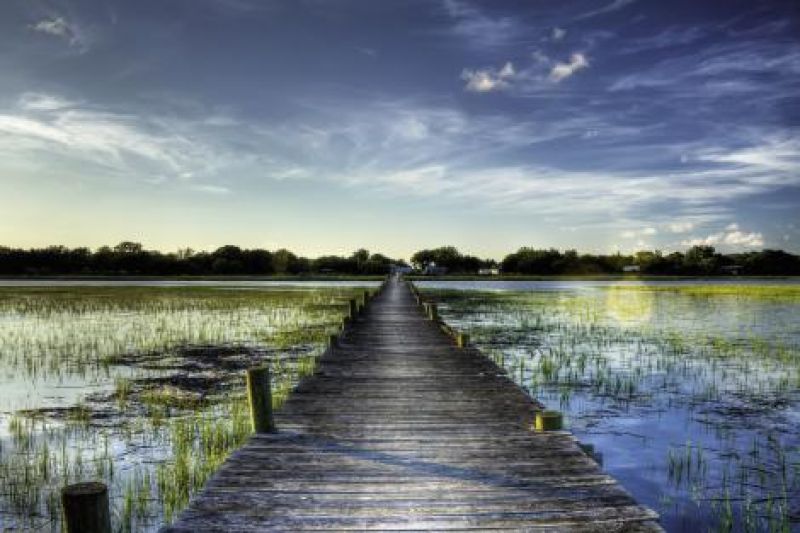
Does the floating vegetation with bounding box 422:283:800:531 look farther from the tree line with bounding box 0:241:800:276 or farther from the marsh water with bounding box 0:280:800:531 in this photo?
the tree line with bounding box 0:241:800:276

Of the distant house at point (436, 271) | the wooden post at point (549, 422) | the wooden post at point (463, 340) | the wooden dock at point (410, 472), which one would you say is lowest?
the wooden dock at point (410, 472)

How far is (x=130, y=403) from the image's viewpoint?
1219 cm

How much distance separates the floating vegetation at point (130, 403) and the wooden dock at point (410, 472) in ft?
5.82

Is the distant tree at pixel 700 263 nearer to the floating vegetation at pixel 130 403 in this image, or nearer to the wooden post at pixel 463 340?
the floating vegetation at pixel 130 403

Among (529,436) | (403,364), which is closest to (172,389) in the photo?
(403,364)

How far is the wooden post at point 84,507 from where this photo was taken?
3.95m

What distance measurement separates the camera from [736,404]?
12.5 meters

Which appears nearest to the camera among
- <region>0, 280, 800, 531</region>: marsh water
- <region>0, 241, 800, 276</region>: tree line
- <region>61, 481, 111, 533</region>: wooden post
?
<region>61, 481, 111, 533</region>: wooden post

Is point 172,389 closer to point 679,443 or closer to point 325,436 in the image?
point 325,436

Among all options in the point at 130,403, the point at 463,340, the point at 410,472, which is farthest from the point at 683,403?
the point at 130,403

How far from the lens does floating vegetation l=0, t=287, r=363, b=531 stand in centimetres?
767

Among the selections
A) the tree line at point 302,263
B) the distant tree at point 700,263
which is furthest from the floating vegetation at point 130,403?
the distant tree at point 700,263

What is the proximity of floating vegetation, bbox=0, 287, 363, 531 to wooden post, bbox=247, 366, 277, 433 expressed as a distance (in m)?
1.35

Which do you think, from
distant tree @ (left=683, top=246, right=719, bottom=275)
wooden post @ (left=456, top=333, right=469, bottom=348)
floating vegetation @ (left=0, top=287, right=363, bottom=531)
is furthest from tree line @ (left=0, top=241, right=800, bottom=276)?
wooden post @ (left=456, top=333, right=469, bottom=348)
